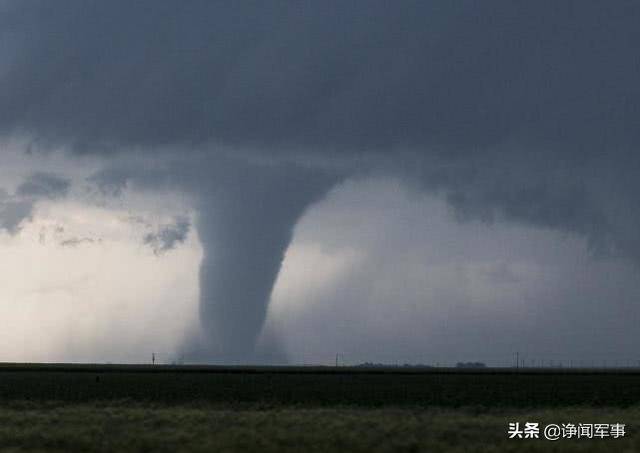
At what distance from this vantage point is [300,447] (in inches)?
1336

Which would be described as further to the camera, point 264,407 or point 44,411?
point 264,407

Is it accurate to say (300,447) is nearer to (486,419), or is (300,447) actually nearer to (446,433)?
(446,433)

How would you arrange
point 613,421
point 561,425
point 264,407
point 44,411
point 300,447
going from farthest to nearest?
point 264,407 < point 44,411 < point 613,421 < point 561,425 < point 300,447

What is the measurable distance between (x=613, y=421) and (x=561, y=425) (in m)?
5.18

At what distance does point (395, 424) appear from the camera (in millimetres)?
41594

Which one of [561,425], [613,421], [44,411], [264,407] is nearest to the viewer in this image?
[561,425]

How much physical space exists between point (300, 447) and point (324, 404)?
30000mm

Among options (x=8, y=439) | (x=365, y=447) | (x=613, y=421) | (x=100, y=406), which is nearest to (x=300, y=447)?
(x=365, y=447)

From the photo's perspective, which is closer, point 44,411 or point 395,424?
point 395,424

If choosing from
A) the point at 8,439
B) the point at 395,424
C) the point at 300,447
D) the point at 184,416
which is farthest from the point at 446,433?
the point at 8,439

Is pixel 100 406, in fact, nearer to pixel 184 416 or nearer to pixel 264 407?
pixel 264 407

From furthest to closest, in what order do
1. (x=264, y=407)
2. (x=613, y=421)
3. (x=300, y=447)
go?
(x=264, y=407), (x=613, y=421), (x=300, y=447)

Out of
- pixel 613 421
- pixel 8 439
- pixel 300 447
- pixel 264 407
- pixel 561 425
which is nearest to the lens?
pixel 300 447

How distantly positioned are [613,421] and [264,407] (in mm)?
23442
